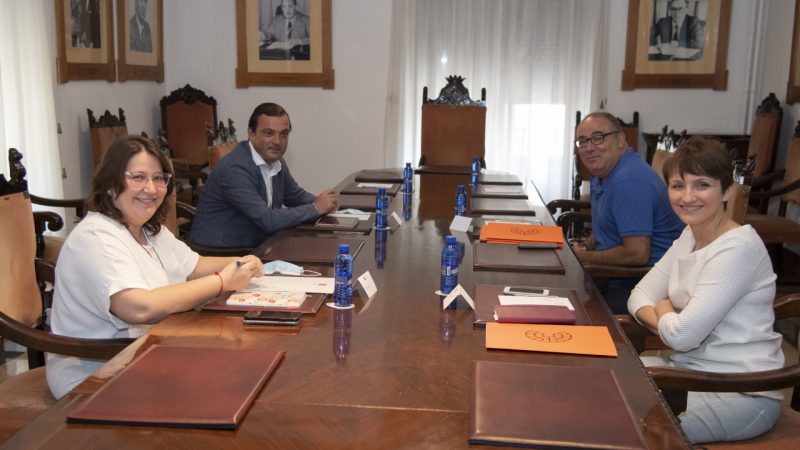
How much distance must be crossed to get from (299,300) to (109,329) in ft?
1.75

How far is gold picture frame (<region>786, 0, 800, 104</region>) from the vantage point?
5.94 metres

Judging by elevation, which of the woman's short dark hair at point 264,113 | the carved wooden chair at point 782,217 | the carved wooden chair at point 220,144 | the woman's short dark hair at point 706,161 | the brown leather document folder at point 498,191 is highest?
the woman's short dark hair at point 264,113

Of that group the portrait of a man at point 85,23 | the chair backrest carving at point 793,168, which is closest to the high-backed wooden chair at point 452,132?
the chair backrest carving at point 793,168

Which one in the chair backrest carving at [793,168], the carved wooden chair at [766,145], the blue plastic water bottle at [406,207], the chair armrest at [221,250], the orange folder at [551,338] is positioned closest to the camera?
the orange folder at [551,338]

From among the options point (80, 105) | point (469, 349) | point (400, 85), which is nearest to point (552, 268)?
point (469, 349)

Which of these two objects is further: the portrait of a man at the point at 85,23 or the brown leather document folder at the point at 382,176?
the portrait of a man at the point at 85,23

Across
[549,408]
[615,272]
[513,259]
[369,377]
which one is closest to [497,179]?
[615,272]

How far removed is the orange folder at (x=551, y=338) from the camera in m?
1.79

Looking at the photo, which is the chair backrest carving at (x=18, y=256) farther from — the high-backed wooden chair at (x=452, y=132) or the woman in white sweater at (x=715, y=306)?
the high-backed wooden chair at (x=452, y=132)

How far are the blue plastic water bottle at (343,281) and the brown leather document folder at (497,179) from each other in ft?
9.17

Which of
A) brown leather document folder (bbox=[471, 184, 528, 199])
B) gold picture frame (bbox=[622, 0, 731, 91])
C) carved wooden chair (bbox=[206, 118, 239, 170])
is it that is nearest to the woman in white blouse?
brown leather document folder (bbox=[471, 184, 528, 199])

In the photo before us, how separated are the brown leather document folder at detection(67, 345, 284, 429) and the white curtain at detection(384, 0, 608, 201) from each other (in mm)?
5683

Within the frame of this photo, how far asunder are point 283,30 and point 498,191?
350 centimetres

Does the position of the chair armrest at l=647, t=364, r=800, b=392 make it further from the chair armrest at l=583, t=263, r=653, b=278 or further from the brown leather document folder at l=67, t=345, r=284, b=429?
the chair armrest at l=583, t=263, r=653, b=278
